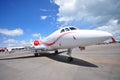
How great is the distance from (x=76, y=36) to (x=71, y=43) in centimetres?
76

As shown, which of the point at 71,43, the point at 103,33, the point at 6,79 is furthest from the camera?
the point at 71,43

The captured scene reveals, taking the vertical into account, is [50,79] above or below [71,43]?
below

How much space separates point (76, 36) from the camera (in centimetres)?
704

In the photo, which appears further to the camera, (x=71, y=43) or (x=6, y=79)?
(x=71, y=43)

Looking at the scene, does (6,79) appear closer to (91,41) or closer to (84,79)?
(84,79)

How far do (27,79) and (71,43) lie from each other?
4061mm

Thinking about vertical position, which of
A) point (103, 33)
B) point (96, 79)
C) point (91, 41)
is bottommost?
point (96, 79)

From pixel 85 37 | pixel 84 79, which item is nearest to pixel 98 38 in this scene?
pixel 85 37

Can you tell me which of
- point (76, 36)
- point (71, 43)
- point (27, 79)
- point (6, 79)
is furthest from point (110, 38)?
point (6, 79)

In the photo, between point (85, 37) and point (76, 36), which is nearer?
point (85, 37)

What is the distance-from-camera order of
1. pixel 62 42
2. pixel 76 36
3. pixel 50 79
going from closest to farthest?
pixel 50 79, pixel 76 36, pixel 62 42

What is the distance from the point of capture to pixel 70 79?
4.34 meters

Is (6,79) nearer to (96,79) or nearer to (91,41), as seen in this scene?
(96,79)

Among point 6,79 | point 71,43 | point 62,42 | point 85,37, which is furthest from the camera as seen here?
point 62,42
